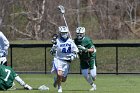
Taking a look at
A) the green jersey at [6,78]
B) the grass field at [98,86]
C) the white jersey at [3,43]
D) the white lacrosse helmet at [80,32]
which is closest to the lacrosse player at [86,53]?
the white lacrosse helmet at [80,32]

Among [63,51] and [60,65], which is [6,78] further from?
[63,51]

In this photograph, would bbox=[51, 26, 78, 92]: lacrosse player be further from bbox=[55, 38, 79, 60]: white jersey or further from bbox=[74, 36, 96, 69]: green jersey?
bbox=[74, 36, 96, 69]: green jersey

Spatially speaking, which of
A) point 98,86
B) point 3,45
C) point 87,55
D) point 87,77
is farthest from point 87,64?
point 3,45

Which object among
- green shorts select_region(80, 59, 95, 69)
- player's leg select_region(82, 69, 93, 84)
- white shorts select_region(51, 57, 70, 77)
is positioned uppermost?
white shorts select_region(51, 57, 70, 77)

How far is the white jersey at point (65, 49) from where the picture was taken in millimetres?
17938

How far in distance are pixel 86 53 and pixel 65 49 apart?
5.39ft

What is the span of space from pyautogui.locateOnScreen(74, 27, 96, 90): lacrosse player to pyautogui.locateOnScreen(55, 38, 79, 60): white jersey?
3.01 feet

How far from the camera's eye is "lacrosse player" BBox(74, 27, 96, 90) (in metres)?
19.0

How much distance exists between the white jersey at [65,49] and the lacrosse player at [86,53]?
3.01 feet

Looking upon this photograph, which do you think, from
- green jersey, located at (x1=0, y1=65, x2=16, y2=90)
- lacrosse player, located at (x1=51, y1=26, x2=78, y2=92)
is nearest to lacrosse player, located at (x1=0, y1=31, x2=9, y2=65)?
green jersey, located at (x1=0, y1=65, x2=16, y2=90)

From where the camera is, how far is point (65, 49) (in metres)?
18.0

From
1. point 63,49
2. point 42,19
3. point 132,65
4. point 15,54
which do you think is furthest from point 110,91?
point 42,19

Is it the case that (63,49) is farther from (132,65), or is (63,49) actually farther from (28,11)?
(28,11)

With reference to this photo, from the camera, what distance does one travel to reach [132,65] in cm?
3091
